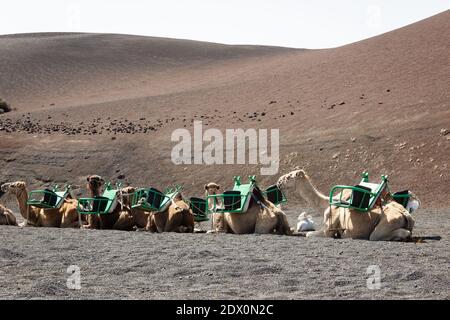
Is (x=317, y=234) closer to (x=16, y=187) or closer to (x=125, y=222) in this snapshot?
(x=125, y=222)

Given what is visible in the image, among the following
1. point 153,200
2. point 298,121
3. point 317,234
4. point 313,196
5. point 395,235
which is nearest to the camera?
point 395,235

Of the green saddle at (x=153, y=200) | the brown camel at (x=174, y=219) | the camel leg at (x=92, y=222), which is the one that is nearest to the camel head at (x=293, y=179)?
the brown camel at (x=174, y=219)

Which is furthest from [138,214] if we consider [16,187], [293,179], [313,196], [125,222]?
[313,196]

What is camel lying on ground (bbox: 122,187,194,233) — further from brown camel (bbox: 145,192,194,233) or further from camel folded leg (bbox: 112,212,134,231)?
camel folded leg (bbox: 112,212,134,231)

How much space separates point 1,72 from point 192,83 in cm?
2272

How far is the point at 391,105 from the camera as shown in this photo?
34062 millimetres

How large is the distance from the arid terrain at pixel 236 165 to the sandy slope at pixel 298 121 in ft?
0.37

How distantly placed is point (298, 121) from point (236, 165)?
5989mm

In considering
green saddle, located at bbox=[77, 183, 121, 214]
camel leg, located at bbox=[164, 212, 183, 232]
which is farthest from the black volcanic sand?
green saddle, located at bbox=[77, 183, 121, 214]

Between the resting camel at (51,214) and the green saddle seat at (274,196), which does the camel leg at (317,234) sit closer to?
the green saddle seat at (274,196)

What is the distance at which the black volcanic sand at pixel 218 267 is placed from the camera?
8.31 metres

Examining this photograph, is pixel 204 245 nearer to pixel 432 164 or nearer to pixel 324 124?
pixel 432 164

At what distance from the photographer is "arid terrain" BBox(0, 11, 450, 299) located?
362 inches

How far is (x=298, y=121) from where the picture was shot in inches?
1403
